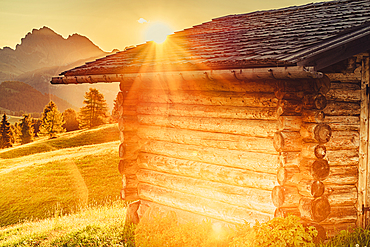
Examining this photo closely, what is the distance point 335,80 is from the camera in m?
5.41

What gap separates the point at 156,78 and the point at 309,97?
2918 mm

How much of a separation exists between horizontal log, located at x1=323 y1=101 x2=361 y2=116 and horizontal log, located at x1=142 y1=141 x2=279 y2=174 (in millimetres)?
1200

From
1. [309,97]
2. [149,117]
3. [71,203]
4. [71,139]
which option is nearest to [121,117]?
[149,117]

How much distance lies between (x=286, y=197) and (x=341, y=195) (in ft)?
3.76

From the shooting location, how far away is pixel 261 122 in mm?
5555

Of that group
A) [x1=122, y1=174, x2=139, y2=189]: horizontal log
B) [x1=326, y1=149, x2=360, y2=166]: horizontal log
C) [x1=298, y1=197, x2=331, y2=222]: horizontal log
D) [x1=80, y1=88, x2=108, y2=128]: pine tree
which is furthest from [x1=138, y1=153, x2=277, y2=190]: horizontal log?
[x1=80, y1=88, x2=108, y2=128]: pine tree

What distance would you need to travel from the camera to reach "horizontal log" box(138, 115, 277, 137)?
5504 millimetres

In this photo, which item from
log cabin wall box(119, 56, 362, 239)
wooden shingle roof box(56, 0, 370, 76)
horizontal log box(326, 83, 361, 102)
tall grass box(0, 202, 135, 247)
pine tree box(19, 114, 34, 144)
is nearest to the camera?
wooden shingle roof box(56, 0, 370, 76)

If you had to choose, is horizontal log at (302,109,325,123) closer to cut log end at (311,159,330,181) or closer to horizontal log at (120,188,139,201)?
cut log end at (311,159,330,181)

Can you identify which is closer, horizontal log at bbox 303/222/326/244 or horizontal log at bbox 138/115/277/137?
horizontal log at bbox 303/222/326/244

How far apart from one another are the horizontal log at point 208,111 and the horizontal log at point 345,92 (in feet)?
3.36

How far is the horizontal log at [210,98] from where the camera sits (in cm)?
552

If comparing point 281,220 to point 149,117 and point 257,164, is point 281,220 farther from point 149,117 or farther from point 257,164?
point 149,117

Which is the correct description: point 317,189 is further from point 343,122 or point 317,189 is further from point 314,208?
point 343,122
